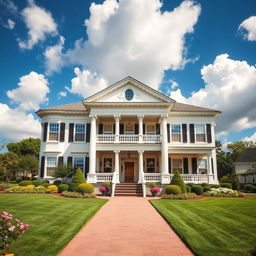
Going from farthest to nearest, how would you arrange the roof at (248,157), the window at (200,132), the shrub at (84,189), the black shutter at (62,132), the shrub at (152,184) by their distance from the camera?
the roof at (248,157) < the window at (200,132) < the black shutter at (62,132) < the shrub at (152,184) < the shrub at (84,189)

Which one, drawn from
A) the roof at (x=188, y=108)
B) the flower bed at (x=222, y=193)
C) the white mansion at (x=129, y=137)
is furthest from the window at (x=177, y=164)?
the roof at (x=188, y=108)

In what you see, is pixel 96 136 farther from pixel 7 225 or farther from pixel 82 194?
pixel 7 225

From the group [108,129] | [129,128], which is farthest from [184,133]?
[108,129]

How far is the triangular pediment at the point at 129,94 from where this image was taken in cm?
2292

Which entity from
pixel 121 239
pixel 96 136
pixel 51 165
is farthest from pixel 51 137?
pixel 121 239

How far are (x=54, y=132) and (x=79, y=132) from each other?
2900mm

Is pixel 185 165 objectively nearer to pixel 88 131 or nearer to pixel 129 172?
pixel 129 172

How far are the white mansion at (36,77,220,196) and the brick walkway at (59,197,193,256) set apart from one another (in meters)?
11.8

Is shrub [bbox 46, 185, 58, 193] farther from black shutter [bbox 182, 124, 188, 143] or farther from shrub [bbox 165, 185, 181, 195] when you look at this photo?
black shutter [bbox 182, 124, 188, 143]

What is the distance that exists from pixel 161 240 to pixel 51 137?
20475mm

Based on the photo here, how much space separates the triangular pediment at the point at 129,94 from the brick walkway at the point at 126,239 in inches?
587

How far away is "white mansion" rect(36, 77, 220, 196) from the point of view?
2250 centimetres

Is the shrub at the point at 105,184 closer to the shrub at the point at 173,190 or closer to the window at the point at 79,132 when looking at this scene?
the shrub at the point at 173,190

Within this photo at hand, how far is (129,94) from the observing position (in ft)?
76.4
